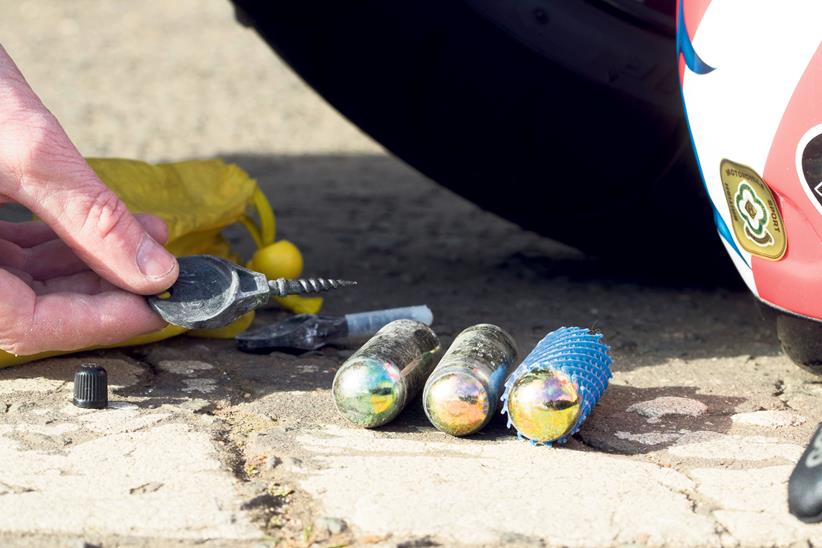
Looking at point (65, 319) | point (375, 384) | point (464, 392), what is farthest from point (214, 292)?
point (464, 392)

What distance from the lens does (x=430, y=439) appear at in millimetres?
1632

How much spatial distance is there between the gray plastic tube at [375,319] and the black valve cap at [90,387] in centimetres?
52

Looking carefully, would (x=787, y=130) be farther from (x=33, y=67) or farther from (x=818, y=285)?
(x=33, y=67)

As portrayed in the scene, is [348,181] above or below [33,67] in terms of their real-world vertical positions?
above

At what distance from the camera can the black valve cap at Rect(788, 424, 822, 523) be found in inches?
53.9

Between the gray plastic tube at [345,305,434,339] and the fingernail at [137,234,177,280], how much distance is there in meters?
0.41

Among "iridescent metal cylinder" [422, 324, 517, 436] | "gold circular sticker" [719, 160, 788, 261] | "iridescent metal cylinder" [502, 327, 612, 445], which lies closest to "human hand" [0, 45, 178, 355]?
"iridescent metal cylinder" [422, 324, 517, 436]

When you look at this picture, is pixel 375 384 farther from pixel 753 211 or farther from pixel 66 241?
pixel 753 211

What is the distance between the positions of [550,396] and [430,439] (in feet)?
0.64

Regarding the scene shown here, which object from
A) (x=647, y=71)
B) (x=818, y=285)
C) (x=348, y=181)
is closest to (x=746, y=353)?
(x=818, y=285)

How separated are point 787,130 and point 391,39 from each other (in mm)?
944

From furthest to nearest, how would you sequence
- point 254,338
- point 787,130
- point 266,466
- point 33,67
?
1. point 33,67
2. point 254,338
3. point 787,130
4. point 266,466

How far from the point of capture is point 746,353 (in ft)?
6.91

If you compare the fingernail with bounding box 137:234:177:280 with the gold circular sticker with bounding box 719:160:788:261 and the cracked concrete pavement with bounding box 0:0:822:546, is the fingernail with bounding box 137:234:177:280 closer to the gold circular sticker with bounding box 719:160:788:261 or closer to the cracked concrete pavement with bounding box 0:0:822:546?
the cracked concrete pavement with bounding box 0:0:822:546
